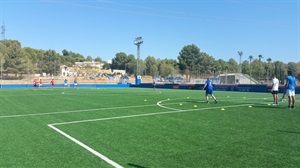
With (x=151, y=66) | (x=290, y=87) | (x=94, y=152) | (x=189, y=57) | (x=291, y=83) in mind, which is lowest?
(x=94, y=152)

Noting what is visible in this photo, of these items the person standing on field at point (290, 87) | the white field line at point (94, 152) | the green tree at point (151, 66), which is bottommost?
the white field line at point (94, 152)

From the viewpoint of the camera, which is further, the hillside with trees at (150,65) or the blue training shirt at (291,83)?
the hillside with trees at (150,65)

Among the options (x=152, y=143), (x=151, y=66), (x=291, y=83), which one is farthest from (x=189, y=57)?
(x=152, y=143)

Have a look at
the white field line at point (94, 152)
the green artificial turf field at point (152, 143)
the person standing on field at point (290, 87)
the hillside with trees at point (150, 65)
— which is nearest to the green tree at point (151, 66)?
the hillside with trees at point (150, 65)

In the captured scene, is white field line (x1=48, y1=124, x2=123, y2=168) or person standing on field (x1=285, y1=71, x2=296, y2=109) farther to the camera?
person standing on field (x1=285, y1=71, x2=296, y2=109)

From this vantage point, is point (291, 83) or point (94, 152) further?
→ point (291, 83)

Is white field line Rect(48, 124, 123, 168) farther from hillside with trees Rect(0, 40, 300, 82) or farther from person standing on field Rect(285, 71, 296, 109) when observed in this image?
hillside with trees Rect(0, 40, 300, 82)

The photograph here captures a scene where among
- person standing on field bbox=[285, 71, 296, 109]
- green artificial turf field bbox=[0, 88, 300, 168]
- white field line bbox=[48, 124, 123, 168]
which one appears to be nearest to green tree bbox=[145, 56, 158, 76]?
person standing on field bbox=[285, 71, 296, 109]

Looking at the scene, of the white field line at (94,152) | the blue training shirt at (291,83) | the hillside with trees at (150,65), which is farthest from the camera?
the hillside with trees at (150,65)

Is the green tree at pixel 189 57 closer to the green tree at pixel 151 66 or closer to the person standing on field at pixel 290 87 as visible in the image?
the green tree at pixel 151 66

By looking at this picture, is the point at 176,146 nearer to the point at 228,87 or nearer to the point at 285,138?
the point at 285,138

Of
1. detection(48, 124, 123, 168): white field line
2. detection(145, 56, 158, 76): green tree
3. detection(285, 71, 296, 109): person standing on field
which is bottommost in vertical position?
detection(48, 124, 123, 168): white field line

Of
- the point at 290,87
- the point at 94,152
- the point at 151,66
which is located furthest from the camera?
the point at 151,66

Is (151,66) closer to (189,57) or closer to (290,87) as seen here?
(189,57)
